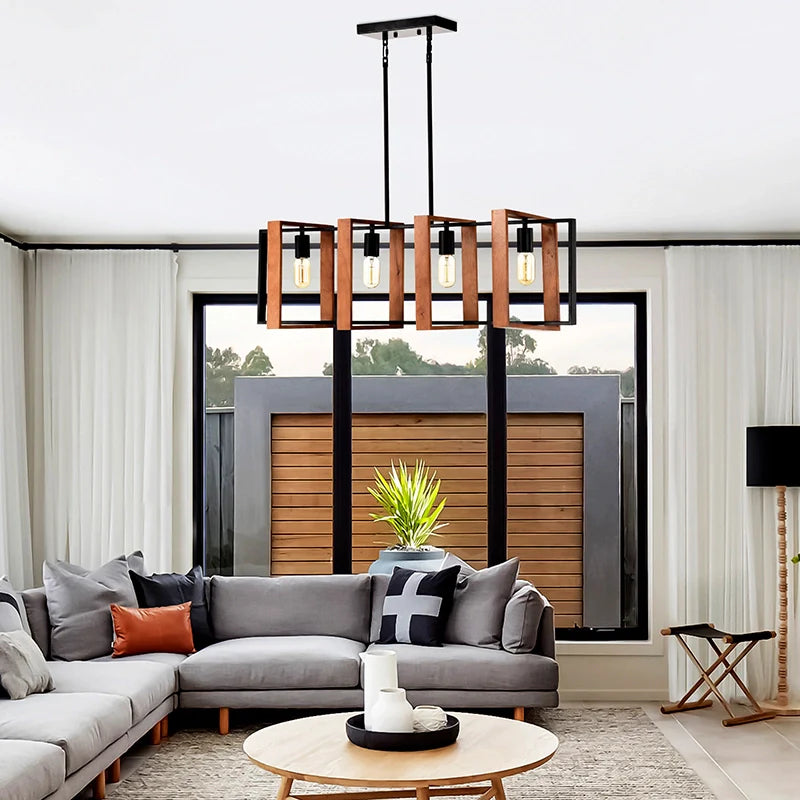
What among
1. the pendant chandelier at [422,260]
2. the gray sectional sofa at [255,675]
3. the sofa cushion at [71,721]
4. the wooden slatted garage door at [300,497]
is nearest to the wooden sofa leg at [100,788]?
the gray sectional sofa at [255,675]

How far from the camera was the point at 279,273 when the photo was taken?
359 centimetres

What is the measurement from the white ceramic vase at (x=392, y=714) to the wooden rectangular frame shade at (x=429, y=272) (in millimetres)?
1388

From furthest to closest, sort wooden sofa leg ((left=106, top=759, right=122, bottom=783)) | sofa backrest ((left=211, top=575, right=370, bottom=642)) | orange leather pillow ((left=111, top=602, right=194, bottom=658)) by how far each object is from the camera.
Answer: sofa backrest ((left=211, top=575, right=370, bottom=642)) → orange leather pillow ((left=111, top=602, right=194, bottom=658)) → wooden sofa leg ((left=106, top=759, right=122, bottom=783))

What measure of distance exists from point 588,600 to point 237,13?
4.67m

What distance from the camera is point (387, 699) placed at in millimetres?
3961

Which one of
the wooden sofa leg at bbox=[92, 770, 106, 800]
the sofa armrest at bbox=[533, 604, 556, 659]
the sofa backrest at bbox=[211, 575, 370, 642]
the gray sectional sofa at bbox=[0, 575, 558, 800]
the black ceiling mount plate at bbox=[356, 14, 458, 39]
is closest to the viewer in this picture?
the black ceiling mount plate at bbox=[356, 14, 458, 39]

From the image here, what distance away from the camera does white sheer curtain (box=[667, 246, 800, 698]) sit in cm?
656

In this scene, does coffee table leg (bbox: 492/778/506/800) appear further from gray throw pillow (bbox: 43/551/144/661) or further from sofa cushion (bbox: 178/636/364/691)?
gray throw pillow (bbox: 43/551/144/661)

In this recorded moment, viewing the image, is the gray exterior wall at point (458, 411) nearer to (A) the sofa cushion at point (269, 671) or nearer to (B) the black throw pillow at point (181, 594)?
(B) the black throw pillow at point (181, 594)

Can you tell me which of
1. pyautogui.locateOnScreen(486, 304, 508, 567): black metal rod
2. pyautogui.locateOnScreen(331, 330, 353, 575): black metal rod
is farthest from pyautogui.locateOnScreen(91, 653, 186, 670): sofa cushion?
pyautogui.locateOnScreen(486, 304, 508, 567): black metal rod

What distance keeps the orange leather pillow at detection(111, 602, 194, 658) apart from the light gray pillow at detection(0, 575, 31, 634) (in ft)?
→ 1.60

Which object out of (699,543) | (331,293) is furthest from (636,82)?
(699,543)

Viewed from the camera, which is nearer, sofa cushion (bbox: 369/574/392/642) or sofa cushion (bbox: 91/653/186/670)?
sofa cushion (bbox: 91/653/186/670)

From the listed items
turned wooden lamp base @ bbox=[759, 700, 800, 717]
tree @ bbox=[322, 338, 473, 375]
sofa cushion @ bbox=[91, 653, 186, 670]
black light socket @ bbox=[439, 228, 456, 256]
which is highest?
black light socket @ bbox=[439, 228, 456, 256]
